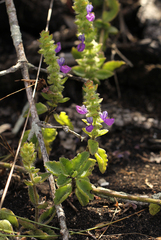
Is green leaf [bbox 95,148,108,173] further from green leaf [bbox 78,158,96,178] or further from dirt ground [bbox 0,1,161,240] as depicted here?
dirt ground [bbox 0,1,161,240]

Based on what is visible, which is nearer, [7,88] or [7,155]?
[7,155]

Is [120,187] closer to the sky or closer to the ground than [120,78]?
closer to the ground

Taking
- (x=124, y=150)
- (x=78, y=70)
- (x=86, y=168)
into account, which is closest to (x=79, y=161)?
(x=86, y=168)

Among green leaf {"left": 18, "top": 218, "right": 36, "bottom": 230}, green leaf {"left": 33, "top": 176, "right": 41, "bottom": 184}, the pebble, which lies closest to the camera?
green leaf {"left": 33, "top": 176, "right": 41, "bottom": 184}

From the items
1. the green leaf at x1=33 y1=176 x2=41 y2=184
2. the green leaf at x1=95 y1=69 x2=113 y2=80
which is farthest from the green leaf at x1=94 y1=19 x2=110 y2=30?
the green leaf at x1=33 y1=176 x2=41 y2=184

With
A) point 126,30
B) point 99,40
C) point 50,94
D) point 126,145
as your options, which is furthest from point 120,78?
point 50,94

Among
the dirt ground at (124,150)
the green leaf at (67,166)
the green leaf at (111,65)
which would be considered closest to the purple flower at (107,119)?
the green leaf at (67,166)

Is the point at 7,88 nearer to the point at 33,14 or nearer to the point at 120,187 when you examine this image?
the point at 33,14
